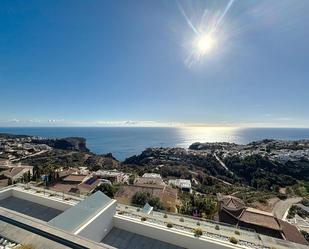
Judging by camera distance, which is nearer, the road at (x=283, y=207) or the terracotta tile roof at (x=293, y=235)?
the terracotta tile roof at (x=293, y=235)

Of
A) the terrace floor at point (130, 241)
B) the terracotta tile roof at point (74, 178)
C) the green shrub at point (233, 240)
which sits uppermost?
the green shrub at point (233, 240)

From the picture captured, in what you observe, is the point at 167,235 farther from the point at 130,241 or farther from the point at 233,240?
the point at 233,240

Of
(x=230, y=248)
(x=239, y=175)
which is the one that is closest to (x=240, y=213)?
(x=230, y=248)

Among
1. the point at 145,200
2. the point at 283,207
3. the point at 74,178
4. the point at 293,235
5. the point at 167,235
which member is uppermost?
the point at 167,235

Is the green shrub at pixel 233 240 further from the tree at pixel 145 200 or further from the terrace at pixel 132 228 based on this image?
the tree at pixel 145 200

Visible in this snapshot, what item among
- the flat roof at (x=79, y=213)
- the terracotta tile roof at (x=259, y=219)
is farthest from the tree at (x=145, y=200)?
the flat roof at (x=79, y=213)

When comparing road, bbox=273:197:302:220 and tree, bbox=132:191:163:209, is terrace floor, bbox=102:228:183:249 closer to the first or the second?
tree, bbox=132:191:163:209

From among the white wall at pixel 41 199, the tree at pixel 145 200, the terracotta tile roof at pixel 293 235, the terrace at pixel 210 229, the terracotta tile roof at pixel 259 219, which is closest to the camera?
the terrace at pixel 210 229

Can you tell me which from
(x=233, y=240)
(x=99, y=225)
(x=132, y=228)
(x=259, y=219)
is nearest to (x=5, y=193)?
(x=99, y=225)
